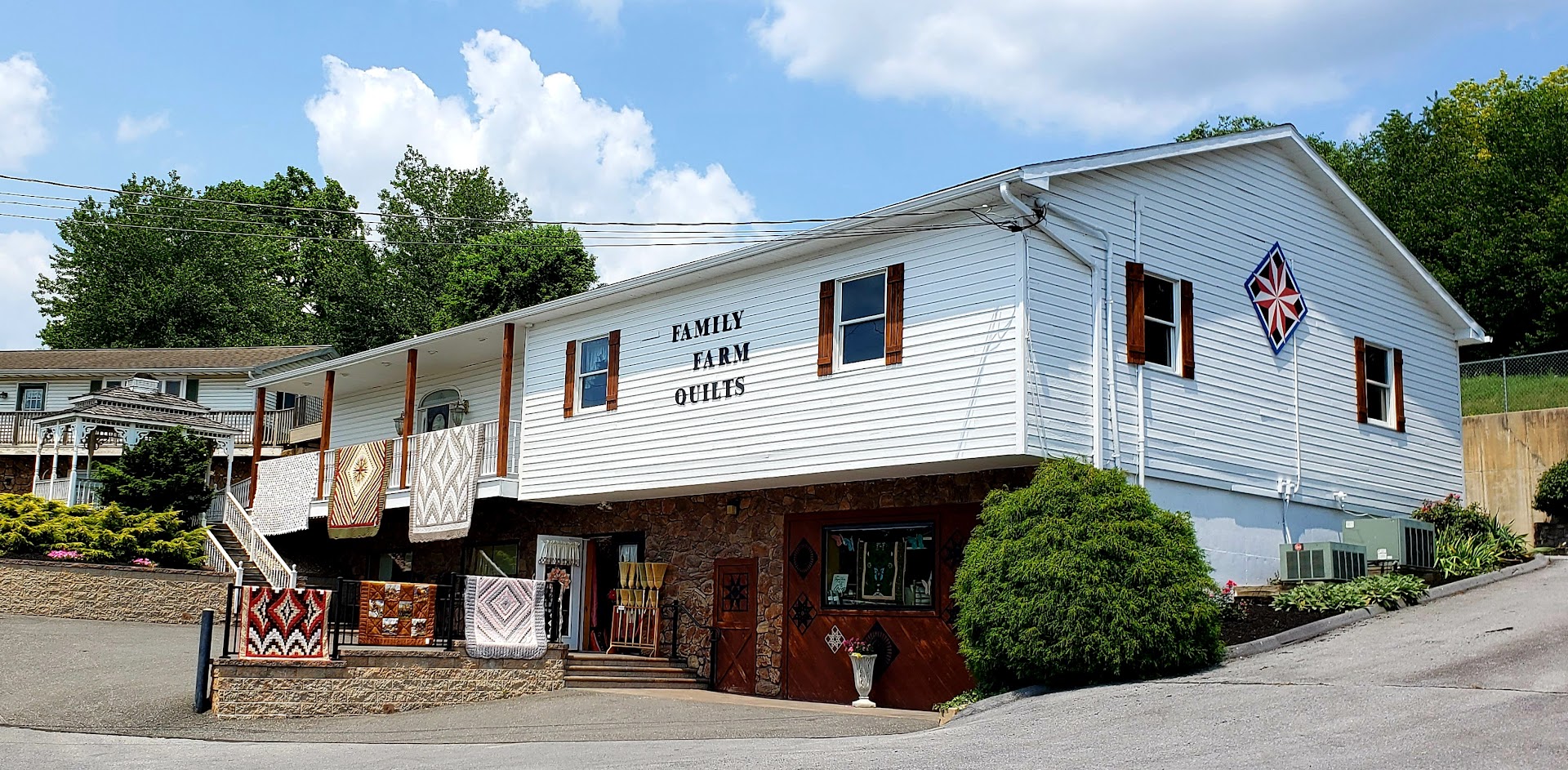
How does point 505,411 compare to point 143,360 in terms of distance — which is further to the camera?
point 143,360

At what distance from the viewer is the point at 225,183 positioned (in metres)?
62.9

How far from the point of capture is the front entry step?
62.0ft

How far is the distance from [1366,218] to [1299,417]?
386 centimetres

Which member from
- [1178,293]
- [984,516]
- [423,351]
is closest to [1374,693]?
[984,516]

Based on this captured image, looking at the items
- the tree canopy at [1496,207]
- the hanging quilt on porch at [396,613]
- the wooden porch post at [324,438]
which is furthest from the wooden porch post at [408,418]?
the tree canopy at [1496,207]

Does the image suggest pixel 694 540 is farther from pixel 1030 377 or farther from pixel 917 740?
pixel 917 740

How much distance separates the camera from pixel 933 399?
1644 cm

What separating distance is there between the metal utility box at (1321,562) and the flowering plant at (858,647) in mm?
5452

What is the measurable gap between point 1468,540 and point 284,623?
1611 centimetres

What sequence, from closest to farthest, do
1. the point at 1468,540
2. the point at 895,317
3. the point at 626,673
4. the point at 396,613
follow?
the point at 895,317 < the point at 396,613 < the point at 626,673 < the point at 1468,540

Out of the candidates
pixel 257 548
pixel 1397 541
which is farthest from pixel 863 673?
pixel 257 548

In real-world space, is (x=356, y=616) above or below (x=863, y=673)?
above

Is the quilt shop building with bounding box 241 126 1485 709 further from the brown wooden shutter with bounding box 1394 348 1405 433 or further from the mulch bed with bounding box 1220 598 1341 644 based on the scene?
the mulch bed with bounding box 1220 598 1341 644

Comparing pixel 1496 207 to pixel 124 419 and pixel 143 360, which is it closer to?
pixel 124 419
